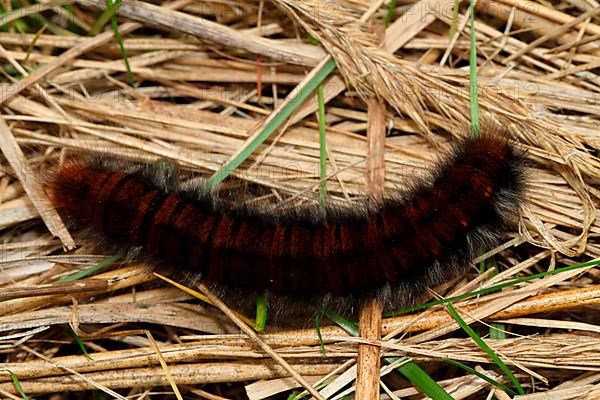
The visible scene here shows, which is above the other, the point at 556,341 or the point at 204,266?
the point at 204,266

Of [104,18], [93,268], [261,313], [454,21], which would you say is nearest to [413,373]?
[261,313]

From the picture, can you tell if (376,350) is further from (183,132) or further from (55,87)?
(55,87)

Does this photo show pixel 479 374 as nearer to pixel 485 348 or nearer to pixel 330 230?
pixel 485 348

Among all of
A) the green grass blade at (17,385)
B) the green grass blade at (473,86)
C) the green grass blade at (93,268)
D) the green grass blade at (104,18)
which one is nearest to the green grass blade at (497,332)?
the green grass blade at (473,86)

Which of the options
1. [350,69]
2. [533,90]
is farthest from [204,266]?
[533,90]

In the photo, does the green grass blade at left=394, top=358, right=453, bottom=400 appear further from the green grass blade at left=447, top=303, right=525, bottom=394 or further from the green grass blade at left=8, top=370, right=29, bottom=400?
the green grass blade at left=8, top=370, right=29, bottom=400

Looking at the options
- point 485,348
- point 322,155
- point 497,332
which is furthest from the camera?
point 322,155
